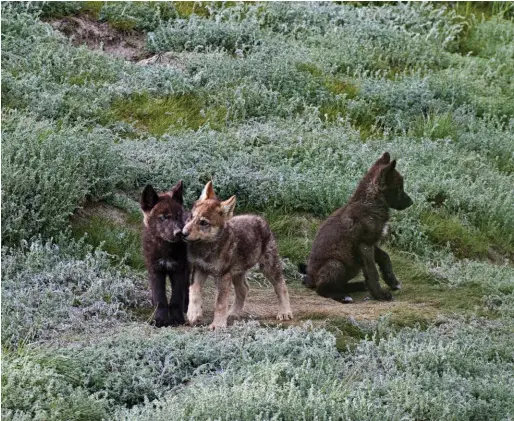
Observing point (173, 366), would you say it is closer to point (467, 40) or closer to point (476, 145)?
point (476, 145)

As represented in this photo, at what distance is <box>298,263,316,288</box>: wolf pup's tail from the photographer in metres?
11.4

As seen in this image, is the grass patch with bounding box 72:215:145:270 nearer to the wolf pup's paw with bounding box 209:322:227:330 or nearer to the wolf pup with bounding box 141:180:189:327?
the wolf pup with bounding box 141:180:189:327

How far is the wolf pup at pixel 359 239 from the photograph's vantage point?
11047 millimetres

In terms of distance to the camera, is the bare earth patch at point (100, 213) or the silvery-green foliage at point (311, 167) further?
→ the silvery-green foliage at point (311, 167)

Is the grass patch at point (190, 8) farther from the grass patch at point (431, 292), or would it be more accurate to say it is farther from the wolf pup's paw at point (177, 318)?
the wolf pup's paw at point (177, 318)

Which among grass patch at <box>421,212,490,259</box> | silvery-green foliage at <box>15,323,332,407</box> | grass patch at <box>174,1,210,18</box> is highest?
grass patch at <box>174,1,210,18</box>

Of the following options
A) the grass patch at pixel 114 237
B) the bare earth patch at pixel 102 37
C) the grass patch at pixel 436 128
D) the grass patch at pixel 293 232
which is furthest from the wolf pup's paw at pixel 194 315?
the bare earth patch at pixel 102 37

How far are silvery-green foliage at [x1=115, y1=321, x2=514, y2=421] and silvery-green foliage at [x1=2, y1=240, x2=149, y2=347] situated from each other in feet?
5.25

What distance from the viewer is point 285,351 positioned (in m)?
8.79

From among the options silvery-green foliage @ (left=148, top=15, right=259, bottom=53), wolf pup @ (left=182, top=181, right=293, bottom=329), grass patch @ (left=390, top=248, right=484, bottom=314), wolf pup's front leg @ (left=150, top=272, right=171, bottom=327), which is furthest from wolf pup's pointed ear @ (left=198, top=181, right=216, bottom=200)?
silvery-green foliage @ (left=148, top=15, right=259, bottom=53)

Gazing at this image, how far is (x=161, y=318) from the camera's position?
963 cm

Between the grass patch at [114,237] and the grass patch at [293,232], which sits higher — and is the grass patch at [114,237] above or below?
above

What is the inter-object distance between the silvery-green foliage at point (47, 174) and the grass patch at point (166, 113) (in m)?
1.81

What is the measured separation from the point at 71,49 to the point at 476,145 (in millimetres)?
6046
